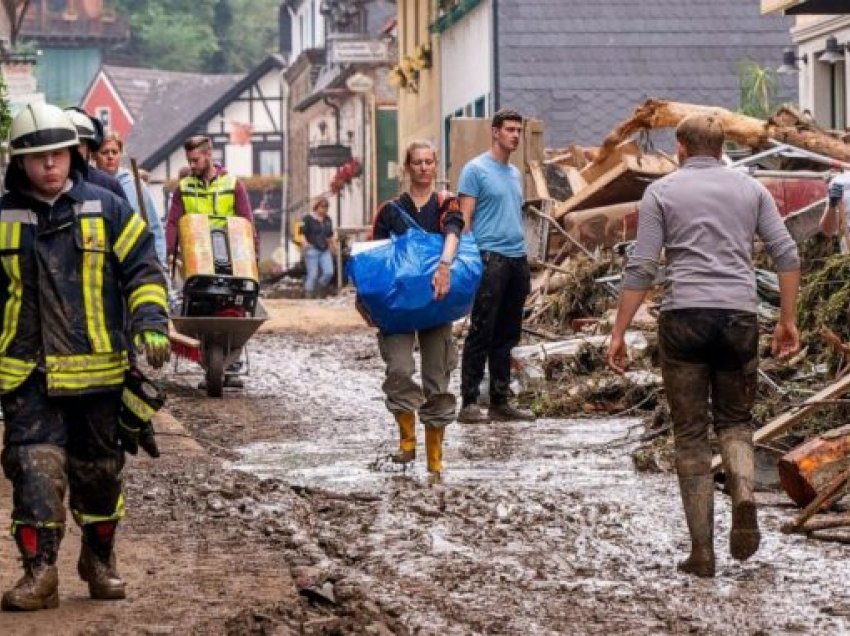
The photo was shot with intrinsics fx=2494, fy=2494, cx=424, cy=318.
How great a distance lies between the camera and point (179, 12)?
12512 cm

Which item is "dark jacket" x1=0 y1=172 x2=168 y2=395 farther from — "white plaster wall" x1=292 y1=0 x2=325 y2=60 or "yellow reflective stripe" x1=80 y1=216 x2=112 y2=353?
"white plaster wall" x1=292 y1=0 x2=325 y2=60

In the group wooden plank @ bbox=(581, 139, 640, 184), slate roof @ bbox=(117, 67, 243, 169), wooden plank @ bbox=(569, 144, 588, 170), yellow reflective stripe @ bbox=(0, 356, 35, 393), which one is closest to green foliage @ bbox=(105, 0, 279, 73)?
slate roof @ bbox=(117, 67, 243, 169)

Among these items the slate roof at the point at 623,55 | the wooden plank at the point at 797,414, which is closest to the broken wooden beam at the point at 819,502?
the wooden plank at the point at 797,414

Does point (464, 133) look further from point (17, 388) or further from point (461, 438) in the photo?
point (17, 388)

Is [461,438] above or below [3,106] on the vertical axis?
below

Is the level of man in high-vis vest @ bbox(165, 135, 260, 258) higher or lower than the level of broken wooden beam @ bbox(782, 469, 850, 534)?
higher

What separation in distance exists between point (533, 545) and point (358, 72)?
184ft

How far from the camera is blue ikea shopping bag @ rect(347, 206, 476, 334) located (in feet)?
39.7

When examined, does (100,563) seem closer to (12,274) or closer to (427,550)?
(12,274)

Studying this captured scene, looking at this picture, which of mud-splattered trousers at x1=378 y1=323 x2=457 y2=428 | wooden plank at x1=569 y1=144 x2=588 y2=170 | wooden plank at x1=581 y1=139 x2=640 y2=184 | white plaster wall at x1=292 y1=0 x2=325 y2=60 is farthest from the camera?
white plaster wall at x1=292 y1=0 x2=325 y2=60

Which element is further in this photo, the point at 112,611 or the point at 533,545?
the point at 533,545

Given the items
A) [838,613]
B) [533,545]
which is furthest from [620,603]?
[533,545]

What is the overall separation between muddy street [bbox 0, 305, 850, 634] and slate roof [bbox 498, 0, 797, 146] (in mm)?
Result: 25805

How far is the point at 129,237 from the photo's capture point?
8.15 m
